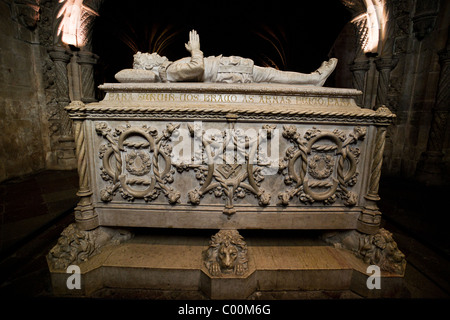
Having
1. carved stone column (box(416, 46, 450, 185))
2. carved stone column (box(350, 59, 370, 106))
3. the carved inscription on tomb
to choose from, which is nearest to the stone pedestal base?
the carved inscription on tomb

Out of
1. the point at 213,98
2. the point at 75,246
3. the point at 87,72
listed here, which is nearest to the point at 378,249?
the point at 213,98

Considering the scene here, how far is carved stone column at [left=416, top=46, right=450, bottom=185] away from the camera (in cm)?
378

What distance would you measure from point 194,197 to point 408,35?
5.50 m

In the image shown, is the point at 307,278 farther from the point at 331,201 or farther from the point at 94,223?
the point at 94,223

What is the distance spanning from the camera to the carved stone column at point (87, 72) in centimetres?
461

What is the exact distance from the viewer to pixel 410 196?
A: 3387 millimetres

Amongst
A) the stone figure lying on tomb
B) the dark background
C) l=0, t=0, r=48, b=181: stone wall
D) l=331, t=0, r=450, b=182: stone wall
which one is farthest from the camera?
the dark background

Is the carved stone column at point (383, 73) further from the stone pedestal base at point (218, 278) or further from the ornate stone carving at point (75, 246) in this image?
the ornate stone carving at point (75, 246)

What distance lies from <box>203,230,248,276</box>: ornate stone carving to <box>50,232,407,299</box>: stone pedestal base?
1.4 inches

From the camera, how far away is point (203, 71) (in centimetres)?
205

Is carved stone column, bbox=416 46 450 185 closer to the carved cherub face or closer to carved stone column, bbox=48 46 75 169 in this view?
the carved cherub face

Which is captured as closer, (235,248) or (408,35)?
(235,248)

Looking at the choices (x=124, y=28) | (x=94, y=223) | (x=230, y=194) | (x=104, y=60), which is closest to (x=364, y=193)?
(x=230, y=194)
